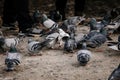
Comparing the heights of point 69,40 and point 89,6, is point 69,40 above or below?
below

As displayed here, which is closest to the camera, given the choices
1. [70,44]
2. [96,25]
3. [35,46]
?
[35,46]

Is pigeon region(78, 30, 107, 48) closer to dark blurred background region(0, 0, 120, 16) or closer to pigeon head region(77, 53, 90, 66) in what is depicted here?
pigeon head region(77, 53, 90, 66)

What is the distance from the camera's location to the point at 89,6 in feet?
48.3

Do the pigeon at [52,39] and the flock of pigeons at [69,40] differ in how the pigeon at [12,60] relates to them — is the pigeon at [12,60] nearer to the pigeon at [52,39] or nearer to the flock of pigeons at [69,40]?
the flock of pigeons at [69,40]

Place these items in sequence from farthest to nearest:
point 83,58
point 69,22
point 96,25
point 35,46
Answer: point 69,22
point 96,25
point 35,46
point 83,58

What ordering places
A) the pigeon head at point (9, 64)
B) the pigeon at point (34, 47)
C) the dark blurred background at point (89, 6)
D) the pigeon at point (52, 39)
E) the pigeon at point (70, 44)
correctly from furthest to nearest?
the dark blurred background at point (89, 6), the pigeon at point (52, 39), the pigeon at point (70, 44), the pigeon at point (34, 47), the pigeon head at point (9, 64)

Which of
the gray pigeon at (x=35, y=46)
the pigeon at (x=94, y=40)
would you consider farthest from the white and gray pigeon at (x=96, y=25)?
the gray pigeon at (x=35, y=46)

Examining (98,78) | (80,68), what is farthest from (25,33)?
(98,78)

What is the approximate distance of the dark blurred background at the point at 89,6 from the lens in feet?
45.5

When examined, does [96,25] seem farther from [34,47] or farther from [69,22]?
[34,47]

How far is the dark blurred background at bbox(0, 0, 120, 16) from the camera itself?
13866 millimetres

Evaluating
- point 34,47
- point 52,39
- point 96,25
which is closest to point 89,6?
point 96,25

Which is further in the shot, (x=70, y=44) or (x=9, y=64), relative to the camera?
(x=70, y=44)

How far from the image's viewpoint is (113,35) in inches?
401
